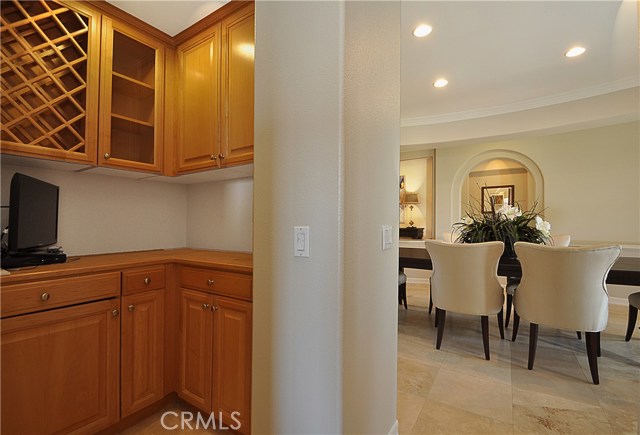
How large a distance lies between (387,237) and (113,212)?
1.98 meters

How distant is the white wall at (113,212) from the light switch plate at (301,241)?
5.64 feet

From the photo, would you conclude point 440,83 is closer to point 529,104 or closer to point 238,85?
point 529,104

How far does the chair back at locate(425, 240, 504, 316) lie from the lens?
2.51m

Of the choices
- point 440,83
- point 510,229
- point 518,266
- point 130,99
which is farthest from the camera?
point 440,83

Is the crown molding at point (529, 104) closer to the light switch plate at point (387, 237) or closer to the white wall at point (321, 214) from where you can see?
the white wall at point (321, 214)

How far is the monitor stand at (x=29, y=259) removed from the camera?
1382 millimetres

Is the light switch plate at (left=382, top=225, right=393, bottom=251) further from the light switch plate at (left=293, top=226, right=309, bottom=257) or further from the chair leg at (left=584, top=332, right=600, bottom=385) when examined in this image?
the chair leg at (left=584, top=332, right=600, bottom=385)

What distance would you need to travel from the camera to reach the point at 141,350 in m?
1.67

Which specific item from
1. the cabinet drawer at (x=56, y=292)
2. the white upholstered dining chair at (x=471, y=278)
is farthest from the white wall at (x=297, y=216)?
the white upholstered dining chair at (x=471, y=278)

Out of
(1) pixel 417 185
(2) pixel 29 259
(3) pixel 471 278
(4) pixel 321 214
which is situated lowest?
(3) pixel 471 278

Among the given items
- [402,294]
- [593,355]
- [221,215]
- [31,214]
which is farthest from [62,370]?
[402,294]

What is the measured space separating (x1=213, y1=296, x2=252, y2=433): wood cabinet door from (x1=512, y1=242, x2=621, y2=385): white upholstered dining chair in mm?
2174

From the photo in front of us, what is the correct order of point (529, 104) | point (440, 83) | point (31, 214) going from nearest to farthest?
point (31, 214)
point (440, 83)
point (529, 104)

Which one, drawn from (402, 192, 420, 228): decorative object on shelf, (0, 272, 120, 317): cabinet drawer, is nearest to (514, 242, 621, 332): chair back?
(0, 272, 120, 317): cabinet drawer
